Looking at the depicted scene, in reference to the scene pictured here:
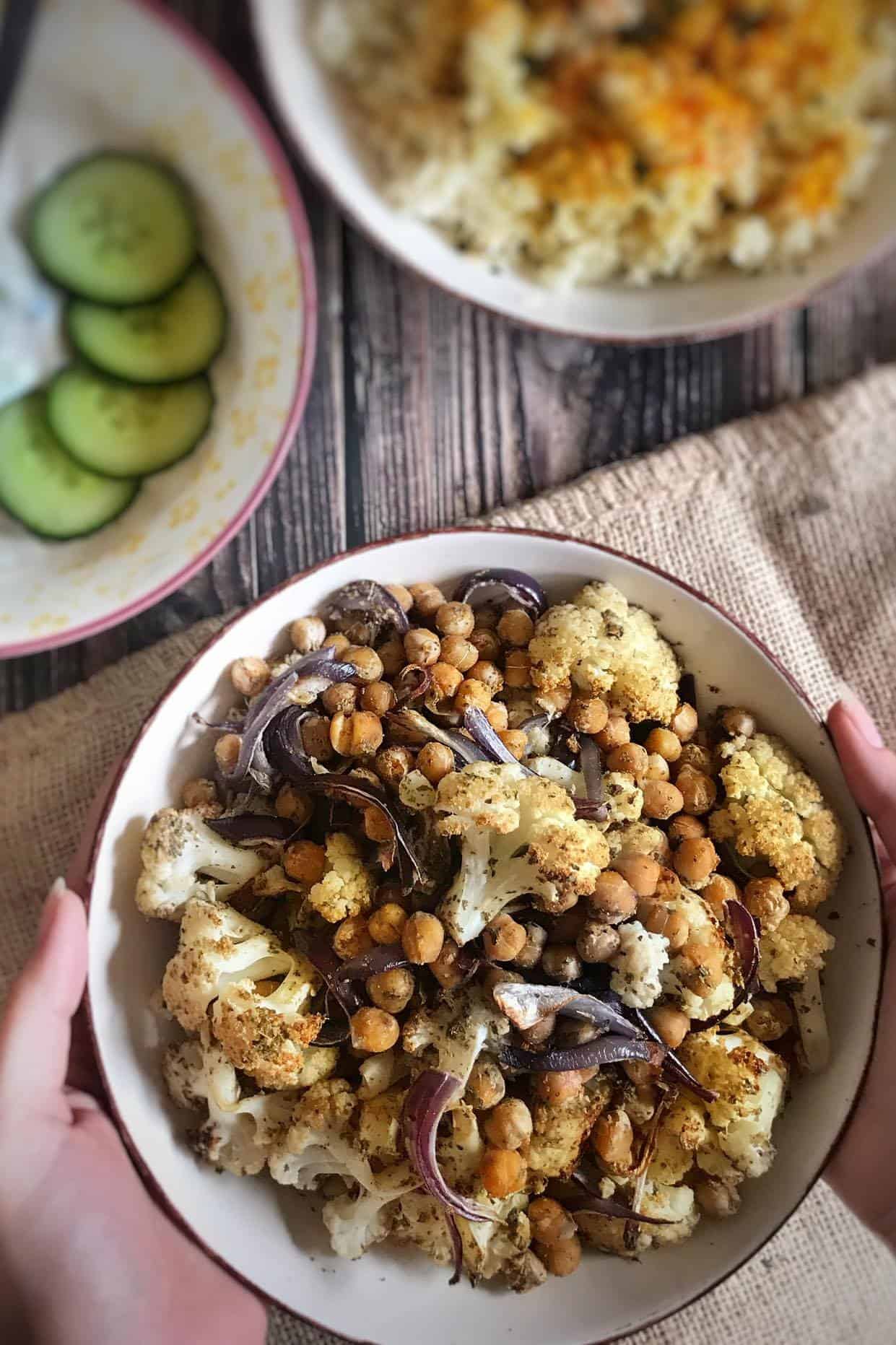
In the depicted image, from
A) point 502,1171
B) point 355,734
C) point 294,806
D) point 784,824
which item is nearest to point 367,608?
point 355,734

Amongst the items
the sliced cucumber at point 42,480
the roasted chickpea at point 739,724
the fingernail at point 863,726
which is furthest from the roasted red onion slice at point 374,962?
the sliced cucumber at point 42,480

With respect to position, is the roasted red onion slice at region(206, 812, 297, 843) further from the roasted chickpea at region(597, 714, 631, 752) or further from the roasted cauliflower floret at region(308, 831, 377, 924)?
the roasted chickpea at region(597, 714, 631, 752)

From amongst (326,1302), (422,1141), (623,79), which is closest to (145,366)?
(623,79)

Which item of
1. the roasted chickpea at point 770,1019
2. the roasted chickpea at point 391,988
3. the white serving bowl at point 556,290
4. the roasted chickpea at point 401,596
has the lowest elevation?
the roasted chickpea at point 770,1019

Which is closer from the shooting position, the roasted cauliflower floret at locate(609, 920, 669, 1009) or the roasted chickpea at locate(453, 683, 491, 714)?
the roasted cauliflower floret at locate(609, 920, 669, 1009)

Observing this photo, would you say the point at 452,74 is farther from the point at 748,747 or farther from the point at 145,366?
the point at 748,747

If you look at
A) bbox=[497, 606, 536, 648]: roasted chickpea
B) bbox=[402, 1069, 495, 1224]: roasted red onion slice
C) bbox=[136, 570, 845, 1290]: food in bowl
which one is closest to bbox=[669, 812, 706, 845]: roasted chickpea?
bbox=[136, 570, 845, 1290]: food in bowl

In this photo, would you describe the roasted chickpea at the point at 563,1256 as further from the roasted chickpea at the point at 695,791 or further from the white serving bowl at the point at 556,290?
the white serving bowl at the point at 556,290
